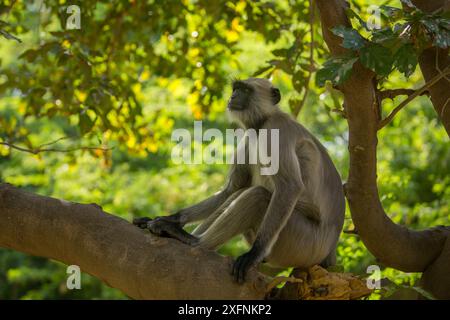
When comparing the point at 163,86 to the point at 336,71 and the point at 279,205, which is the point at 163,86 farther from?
the point at 336,71

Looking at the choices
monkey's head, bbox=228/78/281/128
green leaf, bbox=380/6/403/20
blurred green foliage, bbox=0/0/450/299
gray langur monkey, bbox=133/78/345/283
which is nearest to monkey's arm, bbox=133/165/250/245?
gray langur monkey, bbox=133/78/345/283

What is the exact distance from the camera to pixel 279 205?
5.21 m

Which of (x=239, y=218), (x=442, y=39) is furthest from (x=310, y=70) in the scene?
(x=442, y=39)

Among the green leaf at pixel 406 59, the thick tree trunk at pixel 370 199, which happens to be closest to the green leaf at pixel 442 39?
the green leaf at pixel 406 59

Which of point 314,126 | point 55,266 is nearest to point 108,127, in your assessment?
point 55,266

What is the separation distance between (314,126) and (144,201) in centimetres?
575

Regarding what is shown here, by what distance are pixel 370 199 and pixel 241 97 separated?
1828 millimetres

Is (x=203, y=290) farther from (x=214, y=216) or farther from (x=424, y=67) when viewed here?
(x=424, y=67)

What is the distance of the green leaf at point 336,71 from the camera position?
4.04 m

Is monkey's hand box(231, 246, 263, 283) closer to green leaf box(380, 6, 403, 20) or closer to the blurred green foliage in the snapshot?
the blurred green foliage

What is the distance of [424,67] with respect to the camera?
5250 mm

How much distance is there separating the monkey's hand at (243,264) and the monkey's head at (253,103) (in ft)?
6.06

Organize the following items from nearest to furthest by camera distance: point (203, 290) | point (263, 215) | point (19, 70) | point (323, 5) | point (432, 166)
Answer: point (203, 290)
point (323, 5)
point (263, 215)
point (19, 70)
point (432, 166)

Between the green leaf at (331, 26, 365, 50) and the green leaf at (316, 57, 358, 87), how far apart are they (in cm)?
10
